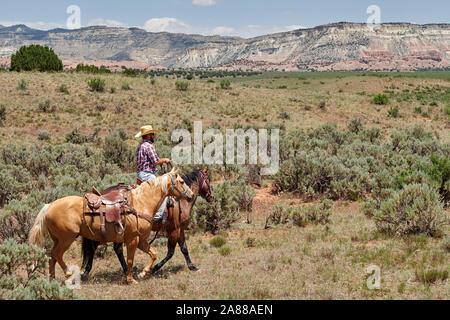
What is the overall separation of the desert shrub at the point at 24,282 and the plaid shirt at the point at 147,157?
2.38 metres

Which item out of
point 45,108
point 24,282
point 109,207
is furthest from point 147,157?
point 45,108

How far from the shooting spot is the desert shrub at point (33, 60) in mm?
46531

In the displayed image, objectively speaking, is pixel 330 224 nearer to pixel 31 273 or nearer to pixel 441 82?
pixel 31 273

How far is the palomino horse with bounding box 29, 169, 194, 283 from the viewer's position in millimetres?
6082

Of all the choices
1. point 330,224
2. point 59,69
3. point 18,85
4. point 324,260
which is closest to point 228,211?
point 330,224

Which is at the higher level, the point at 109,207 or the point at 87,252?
the point at 109,207

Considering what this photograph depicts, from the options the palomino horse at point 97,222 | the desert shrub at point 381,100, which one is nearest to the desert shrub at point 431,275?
the palomino horse at point 97,222

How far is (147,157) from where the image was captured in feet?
23.9

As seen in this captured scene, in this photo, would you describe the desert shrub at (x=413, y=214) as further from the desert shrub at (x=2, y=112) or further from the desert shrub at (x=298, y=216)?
the desert shrub at (x=2, y=112)

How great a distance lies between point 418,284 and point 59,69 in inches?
2075

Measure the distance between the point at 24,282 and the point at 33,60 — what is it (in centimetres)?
4837

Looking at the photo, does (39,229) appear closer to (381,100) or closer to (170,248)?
(170,248)

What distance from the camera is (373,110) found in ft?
144

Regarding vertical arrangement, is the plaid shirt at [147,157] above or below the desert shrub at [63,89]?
below
